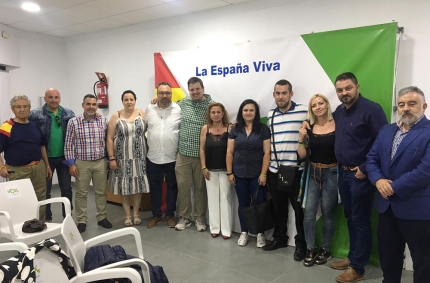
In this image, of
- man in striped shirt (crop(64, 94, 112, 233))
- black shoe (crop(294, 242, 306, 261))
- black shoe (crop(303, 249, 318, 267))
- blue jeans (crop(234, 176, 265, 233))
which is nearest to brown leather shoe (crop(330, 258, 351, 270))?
black shoe (crop(303, 249, 318, 267))

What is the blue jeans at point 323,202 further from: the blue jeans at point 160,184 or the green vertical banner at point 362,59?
the blue jeans at point 160,184

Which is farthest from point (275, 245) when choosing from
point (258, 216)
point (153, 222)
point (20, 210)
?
point (20, 210)

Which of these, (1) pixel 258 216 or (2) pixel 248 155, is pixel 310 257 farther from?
(2) pixel 248 155

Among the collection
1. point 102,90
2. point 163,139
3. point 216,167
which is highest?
point 102,90

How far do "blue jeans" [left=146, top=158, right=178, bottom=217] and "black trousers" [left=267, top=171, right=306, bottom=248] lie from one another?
1.20 metres

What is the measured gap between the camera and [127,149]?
3688 mm

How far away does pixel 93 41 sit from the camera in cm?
529

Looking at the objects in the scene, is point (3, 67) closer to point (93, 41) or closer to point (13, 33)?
point (13, 33)

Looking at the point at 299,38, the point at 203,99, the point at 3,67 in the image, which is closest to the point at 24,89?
the point at 3,67

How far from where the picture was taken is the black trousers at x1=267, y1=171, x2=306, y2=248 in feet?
10.1

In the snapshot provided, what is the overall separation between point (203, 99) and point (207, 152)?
606mm

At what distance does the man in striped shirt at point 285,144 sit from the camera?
3.02 metres

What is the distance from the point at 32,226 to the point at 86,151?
1120mm

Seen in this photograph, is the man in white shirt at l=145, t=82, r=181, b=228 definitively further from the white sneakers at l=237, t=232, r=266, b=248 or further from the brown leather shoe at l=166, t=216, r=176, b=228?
the white sneakers at l=237, t=232, r=266, b=248
